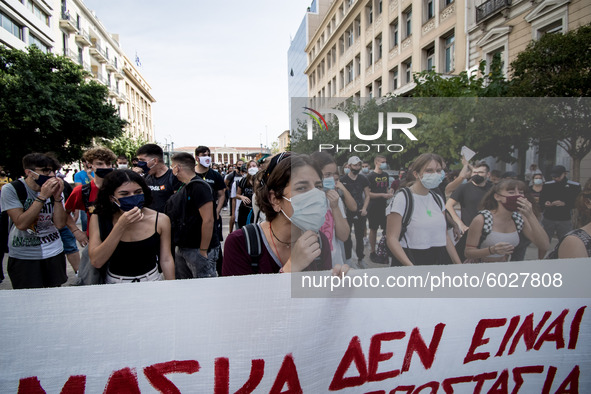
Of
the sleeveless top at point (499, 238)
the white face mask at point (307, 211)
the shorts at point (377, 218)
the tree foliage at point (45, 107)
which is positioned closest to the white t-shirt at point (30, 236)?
the white face mask at point (307, 211)

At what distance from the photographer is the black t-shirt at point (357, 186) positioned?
1.92m

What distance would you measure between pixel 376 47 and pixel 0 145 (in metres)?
21.2

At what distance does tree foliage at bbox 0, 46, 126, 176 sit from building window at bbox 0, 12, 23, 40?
21.7 ft

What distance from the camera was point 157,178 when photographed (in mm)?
3826

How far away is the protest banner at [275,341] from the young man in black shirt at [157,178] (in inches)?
94.3

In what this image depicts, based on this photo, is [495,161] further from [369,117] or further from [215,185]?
[215,185]

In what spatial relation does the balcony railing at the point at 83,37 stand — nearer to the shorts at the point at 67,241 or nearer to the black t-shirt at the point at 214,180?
the black t-shirt at the point at 214,180

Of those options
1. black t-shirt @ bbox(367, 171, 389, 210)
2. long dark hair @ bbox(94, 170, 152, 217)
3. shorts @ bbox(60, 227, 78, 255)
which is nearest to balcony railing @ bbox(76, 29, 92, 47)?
shorts @ bbox(60, 227, 78, 255)

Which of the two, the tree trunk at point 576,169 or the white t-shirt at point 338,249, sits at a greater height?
the tree trunk at point 576,169

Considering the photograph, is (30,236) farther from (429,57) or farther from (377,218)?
(429,57)

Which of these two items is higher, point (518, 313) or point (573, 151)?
point (573, 151)

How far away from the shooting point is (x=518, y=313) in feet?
5.68

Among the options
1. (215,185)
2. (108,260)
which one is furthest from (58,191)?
(215,185)

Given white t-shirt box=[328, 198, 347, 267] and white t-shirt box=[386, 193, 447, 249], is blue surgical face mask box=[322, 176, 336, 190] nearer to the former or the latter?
white t-shirt box=[328, 198, 347, 267]
